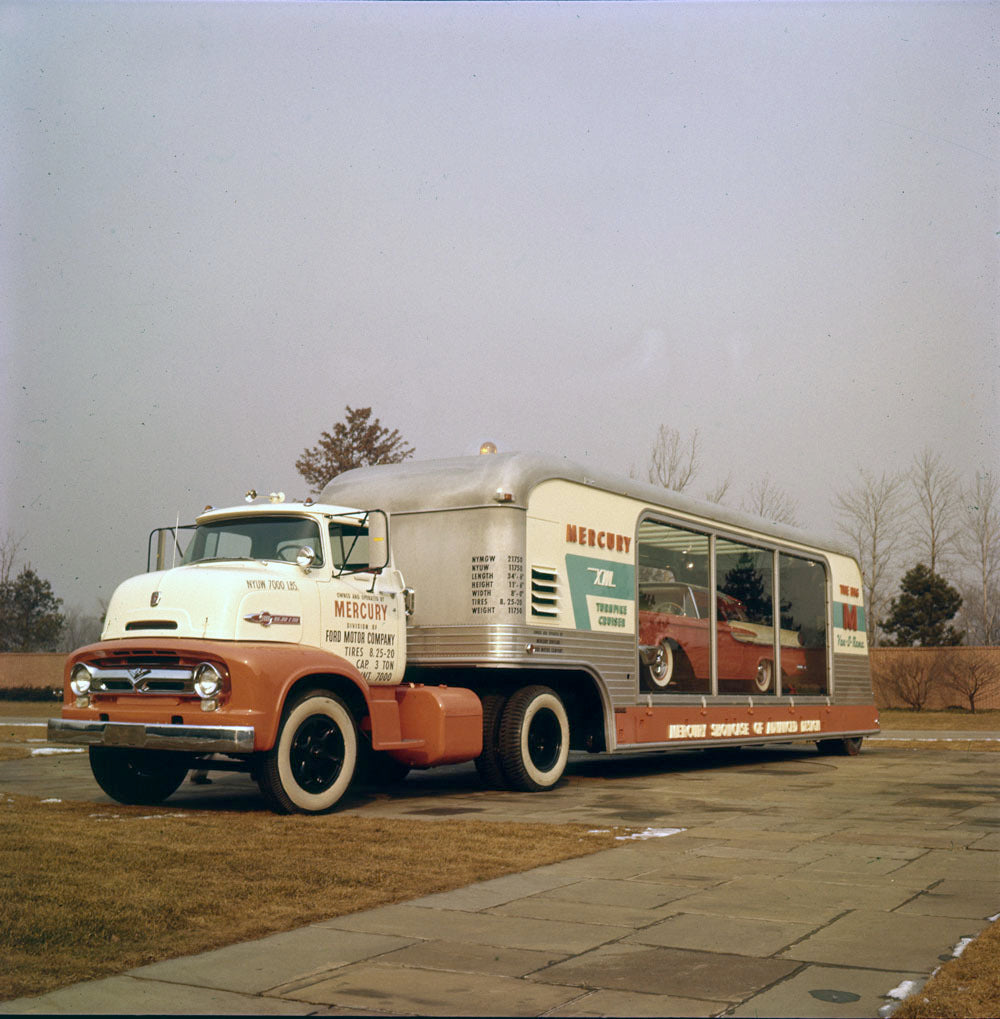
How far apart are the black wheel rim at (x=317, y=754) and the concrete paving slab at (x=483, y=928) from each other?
408 cm

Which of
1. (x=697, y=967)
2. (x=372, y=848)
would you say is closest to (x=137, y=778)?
(x=372, y=848)

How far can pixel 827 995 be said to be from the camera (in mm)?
4527

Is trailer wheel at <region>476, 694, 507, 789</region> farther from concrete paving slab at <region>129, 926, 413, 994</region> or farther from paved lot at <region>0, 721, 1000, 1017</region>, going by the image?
concrete paving slab at <region>129, 926, 413, 994</region>

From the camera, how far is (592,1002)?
442 centimetres

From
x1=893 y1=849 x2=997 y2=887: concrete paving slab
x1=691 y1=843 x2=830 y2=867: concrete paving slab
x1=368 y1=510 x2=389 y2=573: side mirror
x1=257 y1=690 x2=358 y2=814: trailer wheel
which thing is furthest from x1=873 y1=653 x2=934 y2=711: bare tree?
x1=691 y1=843 x2=830 y2=867: concrete paving slab

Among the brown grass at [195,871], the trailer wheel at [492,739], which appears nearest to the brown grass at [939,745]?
the trailer wheel at [492,739]

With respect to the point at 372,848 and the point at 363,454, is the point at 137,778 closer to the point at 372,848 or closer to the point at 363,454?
the point at 372,848

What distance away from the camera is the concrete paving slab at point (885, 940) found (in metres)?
5.08

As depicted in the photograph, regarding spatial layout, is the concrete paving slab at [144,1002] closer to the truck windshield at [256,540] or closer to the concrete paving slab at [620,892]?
the concrete paving slab at [620,892]

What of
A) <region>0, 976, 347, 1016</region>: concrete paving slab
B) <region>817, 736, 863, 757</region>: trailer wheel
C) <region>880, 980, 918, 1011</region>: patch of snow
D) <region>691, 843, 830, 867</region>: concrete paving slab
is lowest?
<region>817, 736, 863, 757</region>: trailer wheel

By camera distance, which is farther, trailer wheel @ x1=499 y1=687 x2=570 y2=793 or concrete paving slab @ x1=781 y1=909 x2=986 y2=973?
trailer wheel @ x1=499 y1=687 x2=570 y2=793

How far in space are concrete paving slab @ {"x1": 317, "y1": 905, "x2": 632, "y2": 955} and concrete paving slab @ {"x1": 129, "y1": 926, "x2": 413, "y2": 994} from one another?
0.56ft

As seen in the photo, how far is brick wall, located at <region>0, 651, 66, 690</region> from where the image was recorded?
50156mm

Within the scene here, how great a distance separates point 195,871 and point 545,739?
6.24 metres
